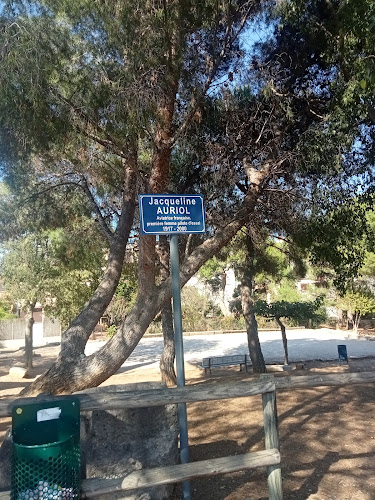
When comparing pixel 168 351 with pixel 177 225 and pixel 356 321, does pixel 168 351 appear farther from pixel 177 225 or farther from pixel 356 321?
pixel 356 321

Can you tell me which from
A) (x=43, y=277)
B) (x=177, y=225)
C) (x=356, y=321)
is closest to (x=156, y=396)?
(x=177, y=225)

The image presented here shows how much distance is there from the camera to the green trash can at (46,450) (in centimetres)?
254

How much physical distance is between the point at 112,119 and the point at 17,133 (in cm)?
152

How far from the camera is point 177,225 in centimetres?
369

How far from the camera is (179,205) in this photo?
3717 mm

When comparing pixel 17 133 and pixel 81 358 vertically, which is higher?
pixel 17 133

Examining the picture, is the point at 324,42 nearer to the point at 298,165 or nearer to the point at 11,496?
the point at 298,165

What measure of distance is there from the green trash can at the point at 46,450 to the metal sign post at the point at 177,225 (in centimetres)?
99

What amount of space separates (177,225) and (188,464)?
71.2 inches

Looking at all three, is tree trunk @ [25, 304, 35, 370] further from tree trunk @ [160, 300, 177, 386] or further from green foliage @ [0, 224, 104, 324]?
tree trunk @ [160, 300, 177, 386]

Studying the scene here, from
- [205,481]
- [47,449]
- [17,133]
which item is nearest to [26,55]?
[17,133]

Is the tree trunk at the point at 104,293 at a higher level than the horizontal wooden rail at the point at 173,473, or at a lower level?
higher

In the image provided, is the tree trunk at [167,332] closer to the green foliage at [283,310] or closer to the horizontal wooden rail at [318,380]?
the green foliage at [283,310]

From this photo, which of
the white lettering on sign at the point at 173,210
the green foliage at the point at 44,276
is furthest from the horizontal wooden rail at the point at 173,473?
the green foliage at the point at 44,276
